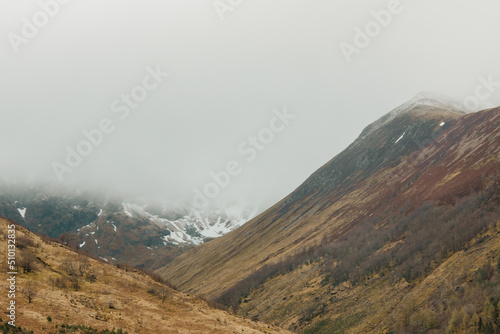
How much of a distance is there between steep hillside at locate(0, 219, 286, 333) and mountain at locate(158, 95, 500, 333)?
37.7 meters

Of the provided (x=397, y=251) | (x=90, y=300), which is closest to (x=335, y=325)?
(x=397, y=251)

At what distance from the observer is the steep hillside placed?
92.0 ft

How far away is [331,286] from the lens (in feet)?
331

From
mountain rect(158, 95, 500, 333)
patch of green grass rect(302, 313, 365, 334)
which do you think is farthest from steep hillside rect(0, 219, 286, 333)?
patch of green grass rect(302, 313, 365, 334)

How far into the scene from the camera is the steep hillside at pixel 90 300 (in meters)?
28.0

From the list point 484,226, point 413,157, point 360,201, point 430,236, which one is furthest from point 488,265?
point 413,157

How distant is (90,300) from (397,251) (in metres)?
87.5

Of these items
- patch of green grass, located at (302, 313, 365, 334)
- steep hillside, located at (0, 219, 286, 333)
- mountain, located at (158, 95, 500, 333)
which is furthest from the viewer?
patch of green grass, located at (302, 313, 365, 334)

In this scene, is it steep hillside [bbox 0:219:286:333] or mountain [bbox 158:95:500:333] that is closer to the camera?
steep hillside [bbox 0:219:286:333]

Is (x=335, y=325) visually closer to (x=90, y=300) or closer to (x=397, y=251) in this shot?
(x=397, y=251)

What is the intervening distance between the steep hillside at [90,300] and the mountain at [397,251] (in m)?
37.7

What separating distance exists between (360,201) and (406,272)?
9325 centimetres

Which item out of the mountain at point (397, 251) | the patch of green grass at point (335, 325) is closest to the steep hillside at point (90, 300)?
the mountain at point (397, 251)

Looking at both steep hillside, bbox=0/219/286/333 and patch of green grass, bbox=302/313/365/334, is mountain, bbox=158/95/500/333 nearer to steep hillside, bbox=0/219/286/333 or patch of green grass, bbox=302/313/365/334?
patch of green grass, bbox=302/313/365/334
